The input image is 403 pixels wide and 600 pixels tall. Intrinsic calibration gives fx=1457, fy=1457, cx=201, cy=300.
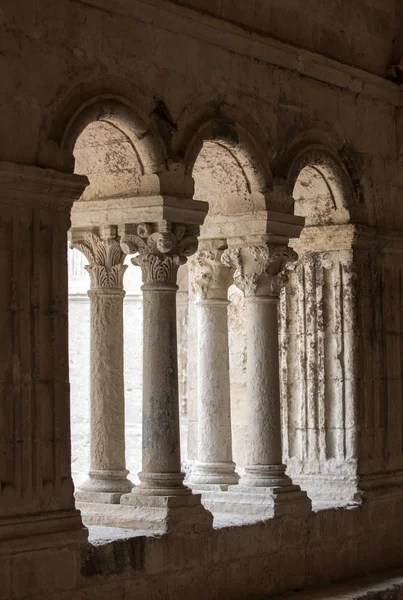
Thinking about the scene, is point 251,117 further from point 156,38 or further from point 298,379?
point 298,379

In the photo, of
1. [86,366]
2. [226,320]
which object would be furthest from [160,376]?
[86,366]

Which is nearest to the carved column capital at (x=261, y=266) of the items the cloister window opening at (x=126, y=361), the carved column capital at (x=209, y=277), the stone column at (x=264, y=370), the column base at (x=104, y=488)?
the stone column at (x=264, y=370)

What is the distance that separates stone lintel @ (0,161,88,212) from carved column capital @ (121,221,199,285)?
0.97m

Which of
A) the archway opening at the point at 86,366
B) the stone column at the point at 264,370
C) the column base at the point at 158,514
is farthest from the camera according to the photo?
the archway opening at the point at 86,366

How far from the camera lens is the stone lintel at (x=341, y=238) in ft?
36.8

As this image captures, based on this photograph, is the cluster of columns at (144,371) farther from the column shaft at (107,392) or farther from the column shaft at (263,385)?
the column shaft at (263,385)

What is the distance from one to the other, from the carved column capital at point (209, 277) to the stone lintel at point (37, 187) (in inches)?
98.6

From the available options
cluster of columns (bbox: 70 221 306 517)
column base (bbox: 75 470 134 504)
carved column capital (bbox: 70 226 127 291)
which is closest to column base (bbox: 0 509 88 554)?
cluster of columns (bbox: 70 221 306 517)

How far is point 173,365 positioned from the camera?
30.7 ft

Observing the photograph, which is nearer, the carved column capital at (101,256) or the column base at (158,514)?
the column base at (158,514)

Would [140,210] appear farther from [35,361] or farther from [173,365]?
[35,361]

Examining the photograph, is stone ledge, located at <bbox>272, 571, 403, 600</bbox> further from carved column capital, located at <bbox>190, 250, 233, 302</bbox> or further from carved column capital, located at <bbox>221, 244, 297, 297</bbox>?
carved column capital, located at <bbox>190, 250, 233, 302</bbox>

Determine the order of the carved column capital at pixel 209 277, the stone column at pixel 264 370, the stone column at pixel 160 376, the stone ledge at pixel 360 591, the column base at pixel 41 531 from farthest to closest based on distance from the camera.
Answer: the carved column capital at pixel 209 277 → the stone column at pixel 264 370 → the stone ledge at pixel 360 591 → the stone column at pixel 160 376 → the column base at pixel 41 531

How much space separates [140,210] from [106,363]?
111cm
